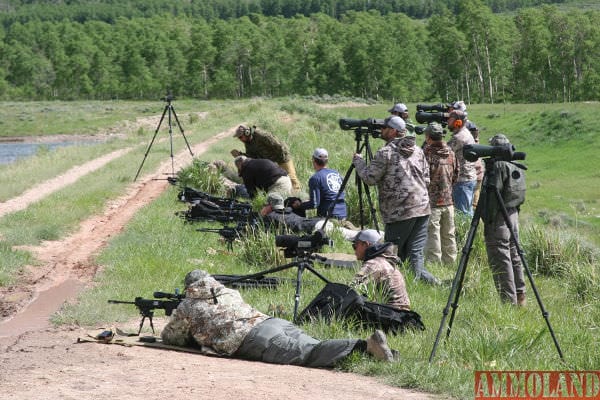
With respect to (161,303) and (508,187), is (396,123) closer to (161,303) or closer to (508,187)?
(508,187)

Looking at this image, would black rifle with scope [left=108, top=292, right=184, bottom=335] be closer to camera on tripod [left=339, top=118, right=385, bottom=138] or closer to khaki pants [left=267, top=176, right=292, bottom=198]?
camera on tripod [left=339, top=118, right=385, bottom=138]

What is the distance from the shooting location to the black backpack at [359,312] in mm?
7914

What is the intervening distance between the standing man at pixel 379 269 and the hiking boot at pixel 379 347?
4.06 feet

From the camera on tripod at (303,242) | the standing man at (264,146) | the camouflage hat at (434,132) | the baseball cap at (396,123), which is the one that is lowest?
the camera on tripod at (303,242)

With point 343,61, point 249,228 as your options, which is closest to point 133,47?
point 343,61

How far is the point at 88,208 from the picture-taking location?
16266 mm

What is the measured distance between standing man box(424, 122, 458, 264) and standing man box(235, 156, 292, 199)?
3.71 metres

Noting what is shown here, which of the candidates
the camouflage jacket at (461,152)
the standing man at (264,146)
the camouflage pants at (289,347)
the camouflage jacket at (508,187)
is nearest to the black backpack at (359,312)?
the camouflage pants at (289,347)

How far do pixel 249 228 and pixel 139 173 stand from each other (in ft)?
30.3

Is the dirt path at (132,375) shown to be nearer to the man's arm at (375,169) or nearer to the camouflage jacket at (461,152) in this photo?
the man's arm at (375,169)

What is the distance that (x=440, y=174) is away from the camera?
11.1 metres

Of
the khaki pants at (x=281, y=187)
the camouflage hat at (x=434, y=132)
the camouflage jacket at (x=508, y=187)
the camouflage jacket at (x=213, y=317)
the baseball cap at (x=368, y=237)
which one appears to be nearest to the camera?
the camouflage jacket at (x=213, y=317)

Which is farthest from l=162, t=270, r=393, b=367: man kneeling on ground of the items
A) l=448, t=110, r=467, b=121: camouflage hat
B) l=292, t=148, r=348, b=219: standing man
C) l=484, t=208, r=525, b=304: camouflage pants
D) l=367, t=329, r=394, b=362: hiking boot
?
l=448, t=110, r=467, b=121: camouflage hat

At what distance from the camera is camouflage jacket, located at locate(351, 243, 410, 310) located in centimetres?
822
